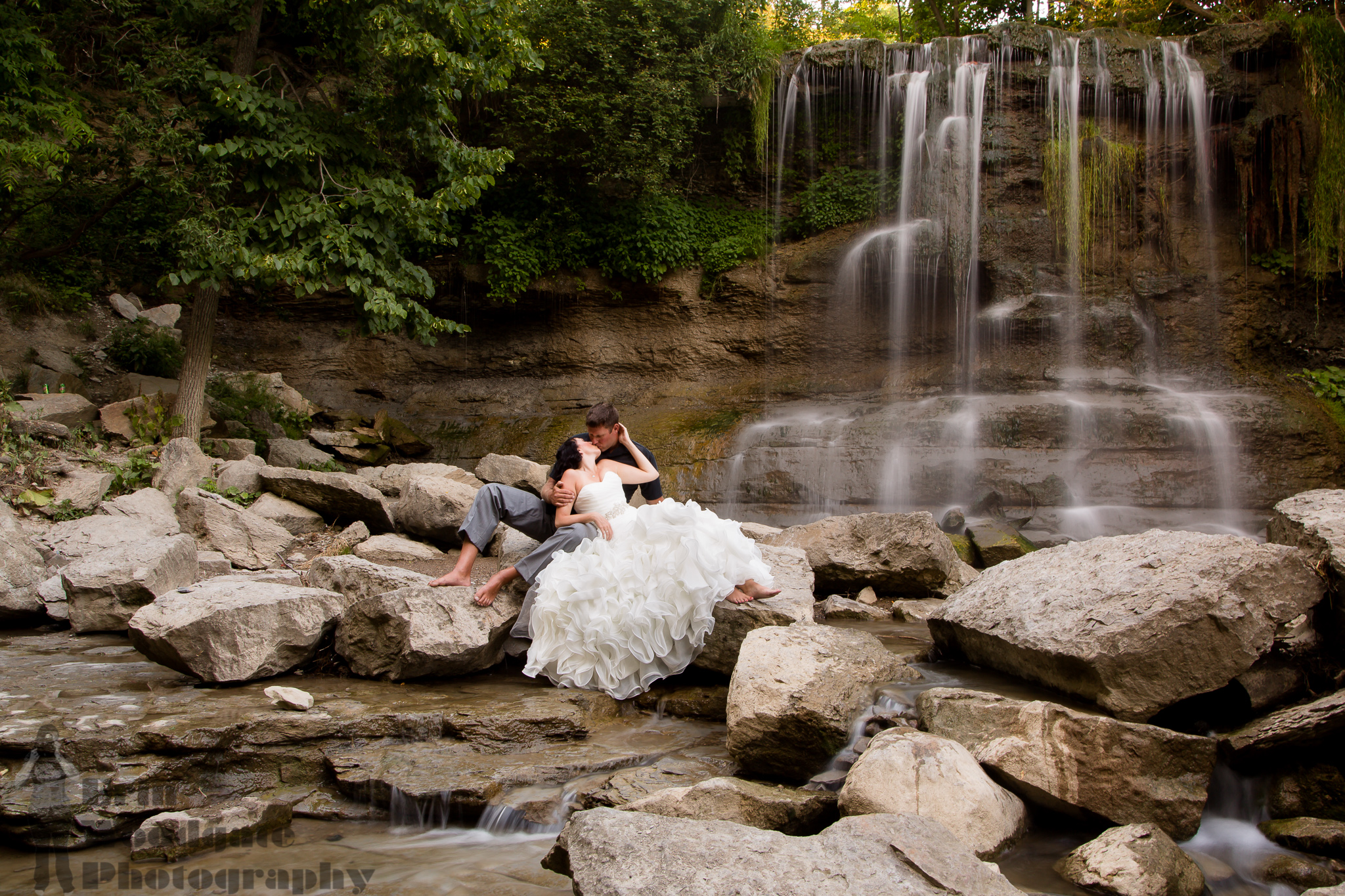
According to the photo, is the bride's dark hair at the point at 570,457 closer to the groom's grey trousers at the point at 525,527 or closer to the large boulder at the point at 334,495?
the groom's grey trousers at the point at 525,527

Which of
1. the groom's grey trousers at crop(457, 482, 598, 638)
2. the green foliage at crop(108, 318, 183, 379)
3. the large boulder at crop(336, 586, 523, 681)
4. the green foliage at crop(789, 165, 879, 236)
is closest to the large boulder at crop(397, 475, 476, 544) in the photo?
the groom's grey trousers at crop(457, 482, 598, 638)

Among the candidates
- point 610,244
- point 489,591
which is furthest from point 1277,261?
point 489,591

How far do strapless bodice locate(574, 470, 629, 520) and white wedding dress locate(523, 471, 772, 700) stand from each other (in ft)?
1.04

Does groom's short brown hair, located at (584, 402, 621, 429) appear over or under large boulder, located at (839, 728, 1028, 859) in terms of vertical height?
over

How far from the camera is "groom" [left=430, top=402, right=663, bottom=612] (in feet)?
16.8

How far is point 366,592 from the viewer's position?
5207 mm

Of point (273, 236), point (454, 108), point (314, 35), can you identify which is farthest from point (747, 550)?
point (454, 108)

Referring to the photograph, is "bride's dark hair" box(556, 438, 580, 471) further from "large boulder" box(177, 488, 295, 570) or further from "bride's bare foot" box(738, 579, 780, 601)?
"large boulder" box(177, 488, 295, 570)

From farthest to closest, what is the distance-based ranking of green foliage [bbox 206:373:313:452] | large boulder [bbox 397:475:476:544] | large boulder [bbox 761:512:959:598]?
green foliage [bbox 206:373:313:452] < large boulder [bbox 397:475:476:544] < large boulder [bbox 761:512:959:598]

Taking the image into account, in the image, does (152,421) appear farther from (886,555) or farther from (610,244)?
(886,555)

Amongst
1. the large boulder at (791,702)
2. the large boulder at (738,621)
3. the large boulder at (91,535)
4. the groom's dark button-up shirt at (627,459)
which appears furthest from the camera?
the large boulder at (91,535)

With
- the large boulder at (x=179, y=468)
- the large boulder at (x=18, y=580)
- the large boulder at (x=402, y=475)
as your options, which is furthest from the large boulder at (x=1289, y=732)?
the large boulder at (x=179, y=468)

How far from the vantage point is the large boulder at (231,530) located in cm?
770

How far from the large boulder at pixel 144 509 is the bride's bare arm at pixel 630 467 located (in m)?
4.56
